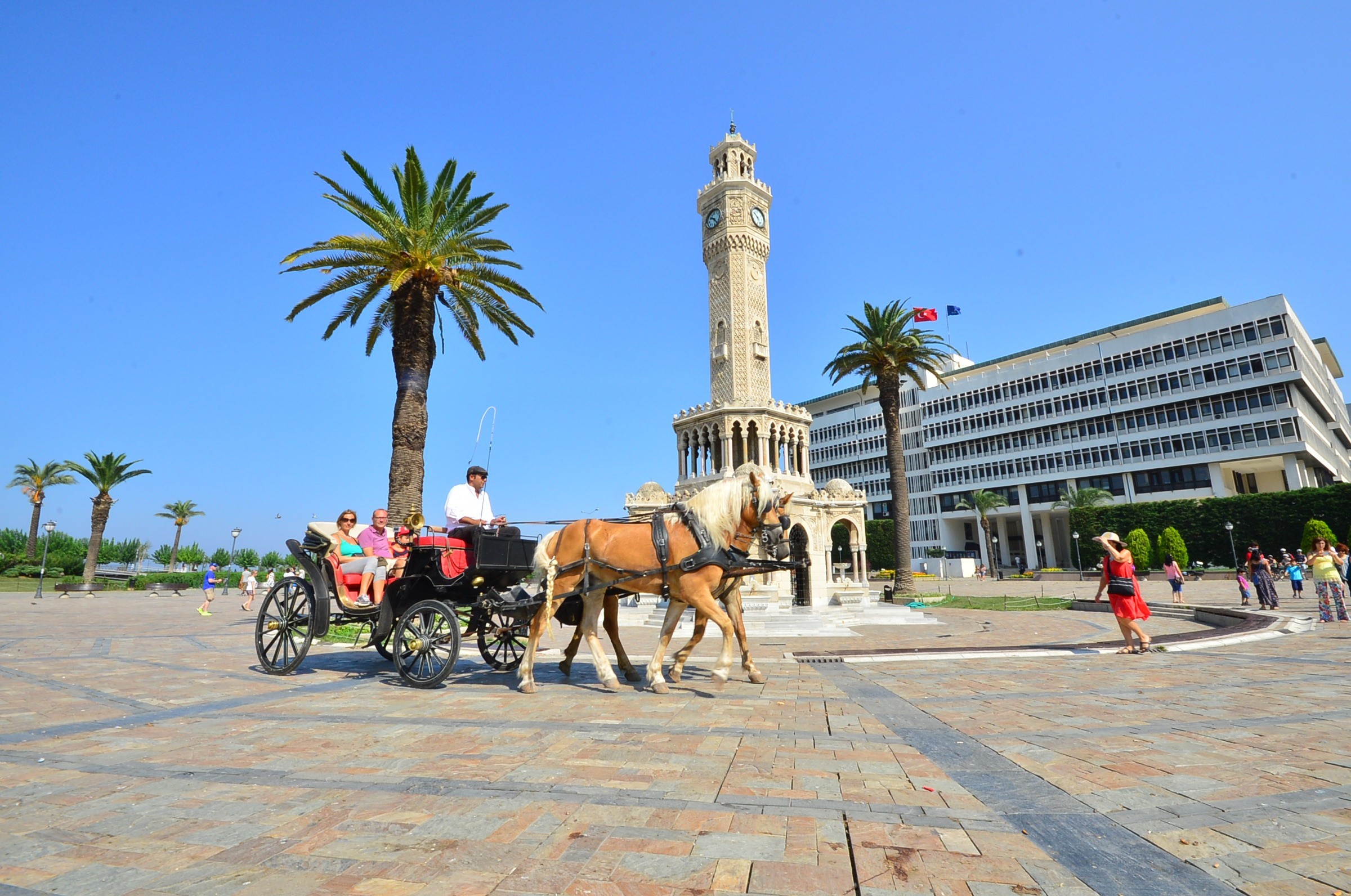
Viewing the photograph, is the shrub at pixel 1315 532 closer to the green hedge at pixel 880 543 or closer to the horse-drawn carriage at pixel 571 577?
the green hedge at pixel 880 543

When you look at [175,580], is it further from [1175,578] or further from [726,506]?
[1175,578]

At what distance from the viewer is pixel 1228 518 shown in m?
45.4

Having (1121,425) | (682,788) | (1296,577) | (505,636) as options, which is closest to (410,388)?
(505,636)

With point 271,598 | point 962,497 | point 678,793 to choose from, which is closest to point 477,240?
point 271,598

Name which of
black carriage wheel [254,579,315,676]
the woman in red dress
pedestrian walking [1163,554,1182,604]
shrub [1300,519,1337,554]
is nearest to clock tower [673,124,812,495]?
pedestrian walking [1163,554,1182,604]

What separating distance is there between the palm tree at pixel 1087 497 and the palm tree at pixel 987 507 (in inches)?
238

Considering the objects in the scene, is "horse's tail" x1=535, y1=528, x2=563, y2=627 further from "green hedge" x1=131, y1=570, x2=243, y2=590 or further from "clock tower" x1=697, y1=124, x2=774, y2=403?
"green hedge" x1=131, y1=570, x2=243, y2=590

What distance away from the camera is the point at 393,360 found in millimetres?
16859

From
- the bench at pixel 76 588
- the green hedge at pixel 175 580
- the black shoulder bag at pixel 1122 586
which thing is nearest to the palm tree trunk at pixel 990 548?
the black shoulder bag at pixel 1122 586

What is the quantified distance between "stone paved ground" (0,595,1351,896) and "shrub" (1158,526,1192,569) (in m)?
46.0

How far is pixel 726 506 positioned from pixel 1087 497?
5974 centimetres

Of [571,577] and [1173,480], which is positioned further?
[1173,480]

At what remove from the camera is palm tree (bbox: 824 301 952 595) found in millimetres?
33219

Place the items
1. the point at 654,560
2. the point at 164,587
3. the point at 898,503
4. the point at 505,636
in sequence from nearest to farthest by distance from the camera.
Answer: the point at 654,560 < the point at 505,636 < the point at 898,503 < the point at 164,587
